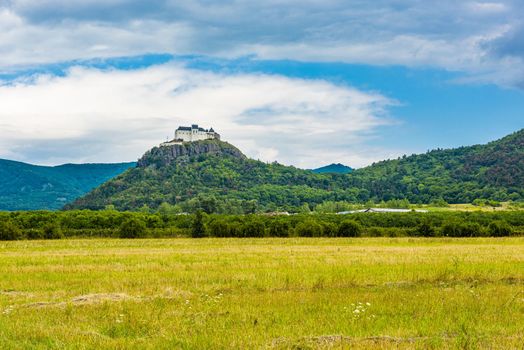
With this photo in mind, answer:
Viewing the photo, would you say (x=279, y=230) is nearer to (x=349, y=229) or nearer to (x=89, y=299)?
(x=349, y=229)

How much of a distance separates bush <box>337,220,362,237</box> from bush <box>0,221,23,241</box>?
4725cm

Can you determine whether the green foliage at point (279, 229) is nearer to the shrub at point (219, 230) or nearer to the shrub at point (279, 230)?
the shrub at point (279, 230)

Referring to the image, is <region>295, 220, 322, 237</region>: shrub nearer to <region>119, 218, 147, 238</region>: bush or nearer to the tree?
the tree

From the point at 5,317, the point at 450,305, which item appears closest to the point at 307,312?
the point at 450,305

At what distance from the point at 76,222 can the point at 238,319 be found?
8930cm

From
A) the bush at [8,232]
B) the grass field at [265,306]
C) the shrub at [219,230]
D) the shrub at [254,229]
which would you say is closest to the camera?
the grass field at [265,306]

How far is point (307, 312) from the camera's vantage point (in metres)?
17.6

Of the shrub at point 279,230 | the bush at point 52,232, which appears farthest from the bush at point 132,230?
the shrub at point 279,230

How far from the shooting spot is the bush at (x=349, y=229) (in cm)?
8481

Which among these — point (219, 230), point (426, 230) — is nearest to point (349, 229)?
point (426, 230)

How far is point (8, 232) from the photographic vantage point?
3009 inches

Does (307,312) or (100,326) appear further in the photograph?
(307,312)

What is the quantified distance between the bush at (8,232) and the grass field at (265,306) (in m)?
48.7

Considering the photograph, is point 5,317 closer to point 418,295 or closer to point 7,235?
point 418,295
